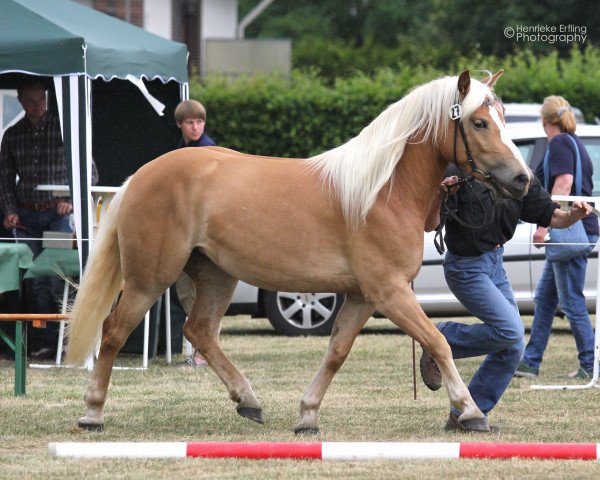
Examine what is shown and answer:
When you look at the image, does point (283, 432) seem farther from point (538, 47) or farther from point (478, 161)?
point (538, 47)

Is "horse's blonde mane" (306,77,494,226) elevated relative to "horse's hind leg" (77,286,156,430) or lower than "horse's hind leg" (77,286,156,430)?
elevated

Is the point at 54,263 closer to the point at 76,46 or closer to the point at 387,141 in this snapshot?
the point at 76,46

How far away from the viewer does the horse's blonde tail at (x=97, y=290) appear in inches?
281

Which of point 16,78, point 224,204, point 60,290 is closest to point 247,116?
point 16,78

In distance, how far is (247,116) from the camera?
1833cm

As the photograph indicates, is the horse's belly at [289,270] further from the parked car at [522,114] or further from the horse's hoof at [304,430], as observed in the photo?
the parked car at [522,114]

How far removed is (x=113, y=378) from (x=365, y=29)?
37.9m

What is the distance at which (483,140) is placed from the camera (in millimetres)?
6379

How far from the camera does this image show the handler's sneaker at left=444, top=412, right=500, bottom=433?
21.5 feet

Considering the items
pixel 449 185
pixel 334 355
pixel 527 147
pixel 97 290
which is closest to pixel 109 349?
pixel 97 290

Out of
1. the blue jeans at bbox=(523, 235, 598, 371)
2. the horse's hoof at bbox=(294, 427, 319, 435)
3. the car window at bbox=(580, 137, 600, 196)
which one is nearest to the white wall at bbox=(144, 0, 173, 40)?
the car window at bbox=(580, 137, 600, 196)

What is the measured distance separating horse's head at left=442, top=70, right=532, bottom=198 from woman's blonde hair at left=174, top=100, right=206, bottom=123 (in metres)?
3.74

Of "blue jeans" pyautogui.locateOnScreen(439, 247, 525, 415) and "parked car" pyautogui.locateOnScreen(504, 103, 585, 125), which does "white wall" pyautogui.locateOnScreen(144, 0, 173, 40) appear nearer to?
"parked car" pyautogui.locateOnScreen(504, 103, 585, 125)

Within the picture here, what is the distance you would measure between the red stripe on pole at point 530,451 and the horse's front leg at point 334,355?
4.16 ft
